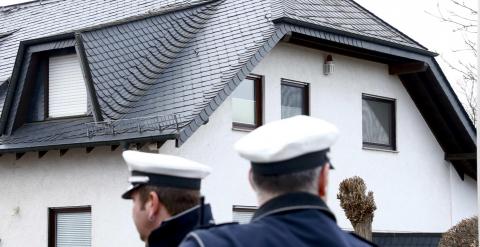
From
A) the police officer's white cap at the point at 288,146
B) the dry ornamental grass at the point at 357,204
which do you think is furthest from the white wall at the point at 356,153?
the police officer's white cap at the point at 288,146

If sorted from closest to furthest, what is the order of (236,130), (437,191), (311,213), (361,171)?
(311,213)
(236,130)
(361,171)
(437,191)

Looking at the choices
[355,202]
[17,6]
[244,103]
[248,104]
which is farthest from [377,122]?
[17,6]

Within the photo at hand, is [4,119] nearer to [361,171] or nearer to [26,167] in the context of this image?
[26,167]

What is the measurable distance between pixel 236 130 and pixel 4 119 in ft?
13.1

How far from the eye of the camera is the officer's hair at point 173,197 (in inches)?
184

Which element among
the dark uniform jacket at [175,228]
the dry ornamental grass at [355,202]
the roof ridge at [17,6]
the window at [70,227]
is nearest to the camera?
the dark uniform jacket at [175,228]

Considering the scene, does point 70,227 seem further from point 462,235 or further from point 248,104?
point 462,235

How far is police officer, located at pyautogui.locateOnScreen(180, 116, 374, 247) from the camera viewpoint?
133 inches

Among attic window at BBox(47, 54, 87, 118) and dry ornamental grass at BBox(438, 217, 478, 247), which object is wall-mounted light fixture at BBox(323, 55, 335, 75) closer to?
dry ornamental grass at BBox(438, 217, 478, 247)

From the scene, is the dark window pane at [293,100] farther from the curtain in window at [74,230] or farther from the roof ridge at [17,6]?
the roof ridge at [17,6]

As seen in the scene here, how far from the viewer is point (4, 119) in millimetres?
18906

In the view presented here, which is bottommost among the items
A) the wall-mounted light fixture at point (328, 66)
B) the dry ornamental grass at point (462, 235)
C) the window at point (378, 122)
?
the dry ornamental grass at point (462, 235)

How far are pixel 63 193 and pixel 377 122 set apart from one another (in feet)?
20.8

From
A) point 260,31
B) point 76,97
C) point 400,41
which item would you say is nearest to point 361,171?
point 400,41
